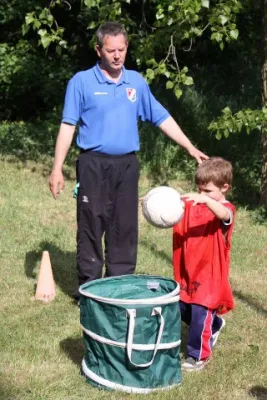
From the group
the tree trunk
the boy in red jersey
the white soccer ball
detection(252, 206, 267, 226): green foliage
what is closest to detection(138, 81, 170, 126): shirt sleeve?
the boy in red jersey

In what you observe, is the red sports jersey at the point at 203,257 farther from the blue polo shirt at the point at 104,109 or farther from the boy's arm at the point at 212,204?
the blue polo shirt at the point at 104,109

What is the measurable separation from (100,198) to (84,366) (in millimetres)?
1589

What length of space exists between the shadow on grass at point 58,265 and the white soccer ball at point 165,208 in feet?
7.07

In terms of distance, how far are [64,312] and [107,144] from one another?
1.40 m

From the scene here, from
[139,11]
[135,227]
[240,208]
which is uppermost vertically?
[139,11]

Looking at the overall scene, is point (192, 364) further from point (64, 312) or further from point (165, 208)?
point (64, 312)

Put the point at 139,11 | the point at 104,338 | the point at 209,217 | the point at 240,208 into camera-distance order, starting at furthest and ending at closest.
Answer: the point at 139,11 → the point at 240,208 → the point at 209,217 → the point at 104,338

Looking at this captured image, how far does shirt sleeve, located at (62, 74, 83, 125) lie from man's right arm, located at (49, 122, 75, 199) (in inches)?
2.4

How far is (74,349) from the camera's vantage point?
5.38 m

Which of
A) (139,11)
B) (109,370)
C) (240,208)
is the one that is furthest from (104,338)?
(139,11)

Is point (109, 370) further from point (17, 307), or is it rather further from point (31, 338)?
point (17, 307)

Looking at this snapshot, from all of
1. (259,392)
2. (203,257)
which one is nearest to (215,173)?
(203,257)

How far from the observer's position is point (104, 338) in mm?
4457

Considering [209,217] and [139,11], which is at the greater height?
[139,11]
